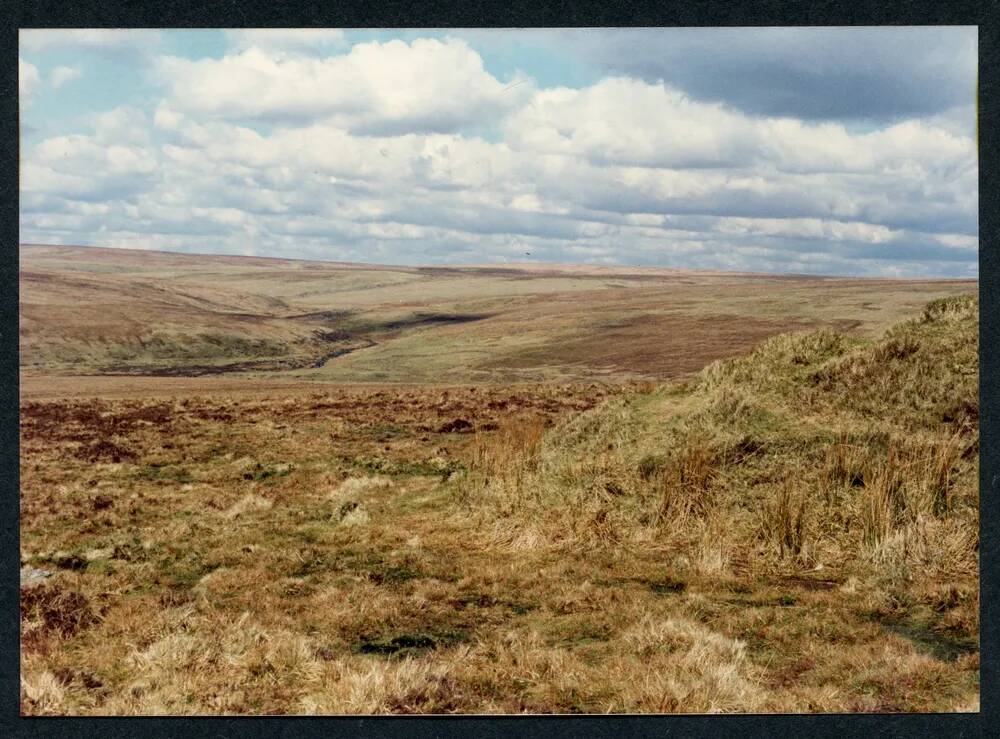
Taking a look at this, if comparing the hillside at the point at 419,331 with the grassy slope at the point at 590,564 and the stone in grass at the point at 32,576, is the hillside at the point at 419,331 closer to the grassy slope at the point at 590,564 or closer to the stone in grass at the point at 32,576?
the grassy slope at the point at 590,564

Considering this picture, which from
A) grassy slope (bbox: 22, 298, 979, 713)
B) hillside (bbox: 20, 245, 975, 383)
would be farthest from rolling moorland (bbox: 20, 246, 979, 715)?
hillside (bbox: 20, 245, 975, 383)

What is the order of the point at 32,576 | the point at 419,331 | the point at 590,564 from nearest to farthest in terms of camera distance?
the point at 590,564 → the point at 32,576 → the point at 419,331

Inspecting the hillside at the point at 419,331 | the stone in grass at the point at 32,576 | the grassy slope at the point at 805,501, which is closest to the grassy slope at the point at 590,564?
the grassy slope at the point at 805,501

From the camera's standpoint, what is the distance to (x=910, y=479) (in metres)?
10.3

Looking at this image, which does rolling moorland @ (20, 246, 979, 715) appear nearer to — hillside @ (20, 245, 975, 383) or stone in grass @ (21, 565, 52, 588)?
stone in grass @ (21, 565, 52, 588)

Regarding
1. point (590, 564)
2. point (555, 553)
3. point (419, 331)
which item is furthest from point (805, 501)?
point (419, 331)

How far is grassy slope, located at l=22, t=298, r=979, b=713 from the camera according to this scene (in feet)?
22.2

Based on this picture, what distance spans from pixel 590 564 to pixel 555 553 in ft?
2.23

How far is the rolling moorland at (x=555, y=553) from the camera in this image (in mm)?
6785

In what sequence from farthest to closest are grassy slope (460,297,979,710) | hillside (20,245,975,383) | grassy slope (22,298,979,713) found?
1. hillside (20,245,975,383)
2. grassy slope (460,297,979,710)
3. grassy slope (22,298,979,713)

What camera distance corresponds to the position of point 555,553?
10422mm

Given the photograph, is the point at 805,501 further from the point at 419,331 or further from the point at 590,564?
the point at 419,331

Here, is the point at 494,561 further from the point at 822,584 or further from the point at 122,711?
the point at 122,711

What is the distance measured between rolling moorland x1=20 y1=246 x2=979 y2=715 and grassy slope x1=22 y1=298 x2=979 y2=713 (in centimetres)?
4
